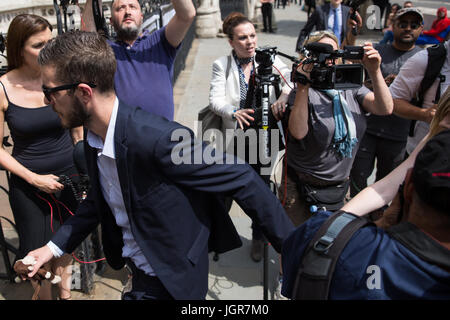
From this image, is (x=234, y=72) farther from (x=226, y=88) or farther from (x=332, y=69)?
(x=332, y=69)

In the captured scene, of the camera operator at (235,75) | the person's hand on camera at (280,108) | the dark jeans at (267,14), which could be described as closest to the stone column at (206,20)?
the dark jeans at (267,14)

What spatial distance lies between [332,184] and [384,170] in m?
1.09

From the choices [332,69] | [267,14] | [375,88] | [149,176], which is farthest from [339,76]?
[267,14]

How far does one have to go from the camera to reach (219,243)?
2.08 metres

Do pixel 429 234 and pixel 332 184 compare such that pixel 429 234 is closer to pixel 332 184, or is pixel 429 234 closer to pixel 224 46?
pixel 332 184

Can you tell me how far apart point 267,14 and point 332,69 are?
14705mm

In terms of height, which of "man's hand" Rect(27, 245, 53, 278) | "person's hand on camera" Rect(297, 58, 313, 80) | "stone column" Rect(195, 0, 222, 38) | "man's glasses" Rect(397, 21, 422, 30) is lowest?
"stone column" Rect(195, 0, 222, 38)

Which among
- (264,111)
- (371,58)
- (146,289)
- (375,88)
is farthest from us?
(264,111)

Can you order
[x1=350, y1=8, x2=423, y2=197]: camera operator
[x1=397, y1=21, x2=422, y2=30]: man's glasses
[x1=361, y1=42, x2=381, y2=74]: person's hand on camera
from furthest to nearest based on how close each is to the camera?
[x1=397, y1=21, x2=422, y2=30]: man's glasses
[x1=350, y1=8, x2=423, y2=197]: camera operator
[x1=361, y1=42, x2=381, y2=74]: person's hand on camera

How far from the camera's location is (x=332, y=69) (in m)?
2.40

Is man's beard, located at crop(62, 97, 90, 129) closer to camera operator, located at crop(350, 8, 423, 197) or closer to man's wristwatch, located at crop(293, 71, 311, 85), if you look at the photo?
man's wristwatch, located at crop(293, 71, 311, 85)

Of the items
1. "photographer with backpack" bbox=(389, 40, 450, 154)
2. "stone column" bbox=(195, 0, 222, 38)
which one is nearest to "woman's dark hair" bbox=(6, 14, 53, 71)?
"photographer with backpack" bbox=(389, 40, 450, 154)

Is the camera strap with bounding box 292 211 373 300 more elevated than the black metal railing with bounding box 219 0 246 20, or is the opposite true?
the camera strap with bounding box 292 211 373 300

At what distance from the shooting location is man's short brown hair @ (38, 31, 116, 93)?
1.71m
